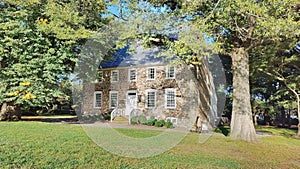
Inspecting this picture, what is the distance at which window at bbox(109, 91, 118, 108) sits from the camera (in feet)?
75.0

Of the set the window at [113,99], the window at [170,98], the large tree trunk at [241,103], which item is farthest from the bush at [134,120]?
the large tree trunk at [241,103]

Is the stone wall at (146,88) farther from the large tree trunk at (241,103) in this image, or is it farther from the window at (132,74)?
the large tree trunk at (241,103)

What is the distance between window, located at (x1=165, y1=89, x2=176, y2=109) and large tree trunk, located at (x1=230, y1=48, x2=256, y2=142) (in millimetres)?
8877

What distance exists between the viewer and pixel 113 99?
23.0 m

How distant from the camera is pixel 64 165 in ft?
17.4

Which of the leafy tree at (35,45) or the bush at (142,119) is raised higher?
the leafy tree at (35,45)

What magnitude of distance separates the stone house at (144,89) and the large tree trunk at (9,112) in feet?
18.8

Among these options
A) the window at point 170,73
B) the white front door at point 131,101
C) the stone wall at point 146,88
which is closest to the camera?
the stone wall at point 146,88

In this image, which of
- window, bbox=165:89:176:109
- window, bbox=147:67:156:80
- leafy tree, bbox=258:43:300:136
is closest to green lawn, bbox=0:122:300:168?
leafy tree, bbox=258:43:300:136

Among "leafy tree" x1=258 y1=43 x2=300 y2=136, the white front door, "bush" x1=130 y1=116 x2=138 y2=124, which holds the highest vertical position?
"leafy tree" x1=258 y1=43 x2=300 y2=136

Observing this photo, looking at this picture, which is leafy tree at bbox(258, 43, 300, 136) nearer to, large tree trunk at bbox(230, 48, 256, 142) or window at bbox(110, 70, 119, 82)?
large tree trunk at bbox(230, 48, 256, 142)

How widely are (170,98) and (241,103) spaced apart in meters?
9.44

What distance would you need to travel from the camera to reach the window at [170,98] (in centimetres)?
2067

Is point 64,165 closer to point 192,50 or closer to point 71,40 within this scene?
point 192,50
